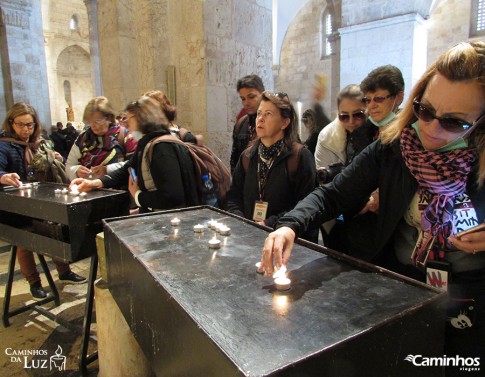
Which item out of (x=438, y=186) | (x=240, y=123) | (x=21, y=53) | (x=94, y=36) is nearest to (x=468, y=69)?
(x=438, y=186)

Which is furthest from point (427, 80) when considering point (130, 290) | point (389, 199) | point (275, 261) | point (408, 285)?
point (130, 290)

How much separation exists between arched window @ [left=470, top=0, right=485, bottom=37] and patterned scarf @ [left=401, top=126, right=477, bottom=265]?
607 inches

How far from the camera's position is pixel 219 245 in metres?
1.67

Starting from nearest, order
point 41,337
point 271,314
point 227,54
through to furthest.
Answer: point 271,314 < point 41,337 < point 227,54

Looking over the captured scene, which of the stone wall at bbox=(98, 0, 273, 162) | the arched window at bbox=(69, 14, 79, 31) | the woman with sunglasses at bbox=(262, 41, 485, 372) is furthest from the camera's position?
the arched window at bbox=(69, 14, 79, 31)

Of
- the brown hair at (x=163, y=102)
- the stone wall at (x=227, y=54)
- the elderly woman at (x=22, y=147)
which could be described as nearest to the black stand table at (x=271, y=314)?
the brown hair at (x=163, y=102)

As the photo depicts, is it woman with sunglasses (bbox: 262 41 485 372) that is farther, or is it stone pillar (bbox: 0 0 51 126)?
stone pillar (bbox: 0 0 51 126)

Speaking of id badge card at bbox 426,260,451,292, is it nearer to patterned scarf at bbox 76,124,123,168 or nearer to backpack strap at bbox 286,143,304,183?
backpack strap at bbox 286,143,304,183

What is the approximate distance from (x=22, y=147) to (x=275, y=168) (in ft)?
9.09

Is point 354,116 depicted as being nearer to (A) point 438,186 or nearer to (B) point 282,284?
(A) point 438,186

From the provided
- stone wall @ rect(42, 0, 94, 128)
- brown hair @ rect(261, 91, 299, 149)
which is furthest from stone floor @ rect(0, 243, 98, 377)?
stone wall @ rect(42, 0, 94, 128)

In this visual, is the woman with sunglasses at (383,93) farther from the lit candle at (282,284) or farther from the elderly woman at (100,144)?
the elderly woman at (100,144)

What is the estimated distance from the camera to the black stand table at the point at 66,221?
7.91 ft

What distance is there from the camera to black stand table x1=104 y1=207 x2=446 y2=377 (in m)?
0.87
